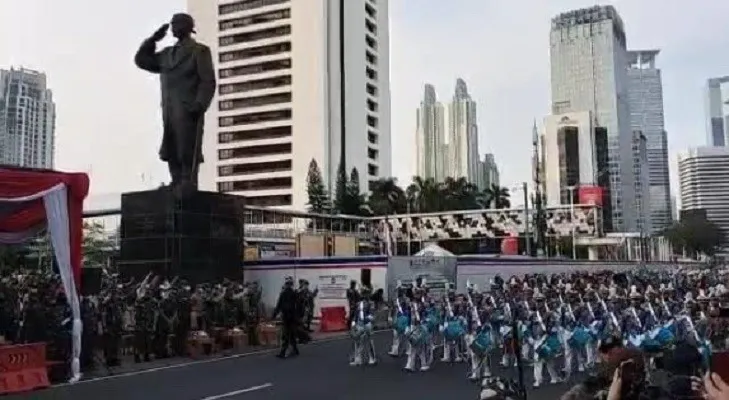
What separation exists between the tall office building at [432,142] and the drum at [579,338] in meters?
128

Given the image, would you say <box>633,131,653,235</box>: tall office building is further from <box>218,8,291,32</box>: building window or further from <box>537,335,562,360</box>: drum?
<box>537,335,562,360</box>: drum

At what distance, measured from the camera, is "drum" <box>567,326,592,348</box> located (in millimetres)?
14648

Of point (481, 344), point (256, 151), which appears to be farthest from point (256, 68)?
point (481, 344)

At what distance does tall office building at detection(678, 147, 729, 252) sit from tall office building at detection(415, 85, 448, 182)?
4626cm

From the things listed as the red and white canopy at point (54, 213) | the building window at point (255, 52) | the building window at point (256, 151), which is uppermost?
the building window at point (255, 52)

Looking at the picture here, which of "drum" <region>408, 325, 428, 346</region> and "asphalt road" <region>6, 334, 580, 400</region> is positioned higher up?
"drum" <region>408, 325, 428, 346</region>

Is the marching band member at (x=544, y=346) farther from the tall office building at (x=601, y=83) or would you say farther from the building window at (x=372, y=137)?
the building window at (x=372, y=137)

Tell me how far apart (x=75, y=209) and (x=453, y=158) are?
131528 mm

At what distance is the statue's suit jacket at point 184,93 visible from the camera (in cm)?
2412

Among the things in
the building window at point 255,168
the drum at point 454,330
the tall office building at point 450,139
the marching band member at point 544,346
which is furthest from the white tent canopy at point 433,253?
the tall office building at point 450,139

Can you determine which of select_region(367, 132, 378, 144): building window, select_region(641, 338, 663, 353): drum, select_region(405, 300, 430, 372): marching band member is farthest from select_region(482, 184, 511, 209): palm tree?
select_region(641, 338, 663, 353): drum

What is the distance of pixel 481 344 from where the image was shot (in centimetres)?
1477

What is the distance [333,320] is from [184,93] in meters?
9.03

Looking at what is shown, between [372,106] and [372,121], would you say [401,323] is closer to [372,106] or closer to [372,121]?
[372,121]
